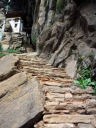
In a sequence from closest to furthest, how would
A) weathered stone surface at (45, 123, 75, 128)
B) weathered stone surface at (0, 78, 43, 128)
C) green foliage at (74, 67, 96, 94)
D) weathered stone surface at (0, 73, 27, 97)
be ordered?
weathered stone surface at (45, 123, 75, 128), weathered stone surface at (0, 78, 43, 128), weathered stone surface at (0, 73, 27, 97), green foliage at (74, 67, 96, 94)

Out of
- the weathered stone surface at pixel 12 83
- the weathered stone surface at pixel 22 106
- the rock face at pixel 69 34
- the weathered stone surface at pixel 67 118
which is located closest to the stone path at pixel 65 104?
the weathered stone surface at pixel 67 118

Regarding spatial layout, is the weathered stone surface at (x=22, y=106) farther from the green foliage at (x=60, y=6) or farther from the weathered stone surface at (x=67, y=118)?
the green foliage at (x=60, y=6)

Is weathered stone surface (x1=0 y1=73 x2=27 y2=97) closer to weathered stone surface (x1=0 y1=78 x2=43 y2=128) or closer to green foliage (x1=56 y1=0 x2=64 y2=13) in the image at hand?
weathered stone surface (x1=0 y1=78 x2=43 y2=128)

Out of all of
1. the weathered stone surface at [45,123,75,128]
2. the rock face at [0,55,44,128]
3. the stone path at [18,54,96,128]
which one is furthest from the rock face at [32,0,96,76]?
the weathered stone surface at [45,123,75,128]

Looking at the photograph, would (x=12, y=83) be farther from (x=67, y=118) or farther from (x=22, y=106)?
(x=67, y=118)

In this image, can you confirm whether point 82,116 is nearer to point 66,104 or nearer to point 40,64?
point 66,104

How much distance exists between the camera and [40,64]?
1071cm

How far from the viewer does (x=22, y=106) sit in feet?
19.8

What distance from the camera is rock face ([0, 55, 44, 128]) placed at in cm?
551

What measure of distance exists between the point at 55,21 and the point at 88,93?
222 inches

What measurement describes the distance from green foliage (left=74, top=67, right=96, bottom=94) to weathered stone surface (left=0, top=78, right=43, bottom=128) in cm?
142

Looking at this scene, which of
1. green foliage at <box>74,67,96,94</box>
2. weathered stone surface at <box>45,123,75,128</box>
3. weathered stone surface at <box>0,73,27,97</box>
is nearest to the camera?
weathered stone surface at <box>45,123,75,128</box>

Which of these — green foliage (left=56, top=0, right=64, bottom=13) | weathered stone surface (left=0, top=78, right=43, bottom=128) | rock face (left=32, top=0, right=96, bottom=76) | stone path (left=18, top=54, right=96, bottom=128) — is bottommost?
stone path (left=18, top=54, right=96, bottom=128)

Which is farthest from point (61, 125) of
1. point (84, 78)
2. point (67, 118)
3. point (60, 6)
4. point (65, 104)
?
point (60, 6)
